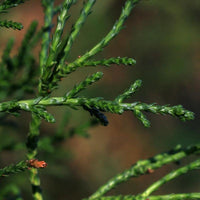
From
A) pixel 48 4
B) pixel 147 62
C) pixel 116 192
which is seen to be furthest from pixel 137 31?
pixel 48 4

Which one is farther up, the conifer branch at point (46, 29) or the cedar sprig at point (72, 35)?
the conifer branch at point (46, 29)

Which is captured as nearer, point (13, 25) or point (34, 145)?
point (13, 25)

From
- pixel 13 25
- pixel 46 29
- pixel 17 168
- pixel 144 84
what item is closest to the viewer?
pixel 17 168

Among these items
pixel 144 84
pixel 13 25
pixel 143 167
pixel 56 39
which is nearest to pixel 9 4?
pixel 13 25

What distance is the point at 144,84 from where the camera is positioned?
717cm

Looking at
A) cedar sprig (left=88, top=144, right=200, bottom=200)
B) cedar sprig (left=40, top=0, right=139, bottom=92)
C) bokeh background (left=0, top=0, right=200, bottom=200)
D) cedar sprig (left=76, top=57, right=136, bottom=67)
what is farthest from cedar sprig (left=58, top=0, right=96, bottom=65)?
bokeh background (left=0, top=0, right=200, bottom=200)

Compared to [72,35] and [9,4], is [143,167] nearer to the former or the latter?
[72,35]

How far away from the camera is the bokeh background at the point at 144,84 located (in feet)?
22.1

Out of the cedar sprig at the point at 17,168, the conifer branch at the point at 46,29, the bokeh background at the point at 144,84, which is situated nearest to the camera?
the cedar sprig at the point at 17,168

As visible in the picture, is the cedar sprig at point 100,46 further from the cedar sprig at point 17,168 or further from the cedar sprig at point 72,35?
the cedar sprig at point 17,168

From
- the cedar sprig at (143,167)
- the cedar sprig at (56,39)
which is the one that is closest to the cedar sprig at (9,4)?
the cedar sprig at (56,39)

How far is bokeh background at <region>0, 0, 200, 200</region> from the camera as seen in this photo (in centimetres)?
674

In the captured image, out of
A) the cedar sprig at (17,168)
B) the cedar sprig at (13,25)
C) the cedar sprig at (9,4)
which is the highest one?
the cedar sprig at (9,4)

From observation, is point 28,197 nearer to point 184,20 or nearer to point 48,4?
point 48,4
